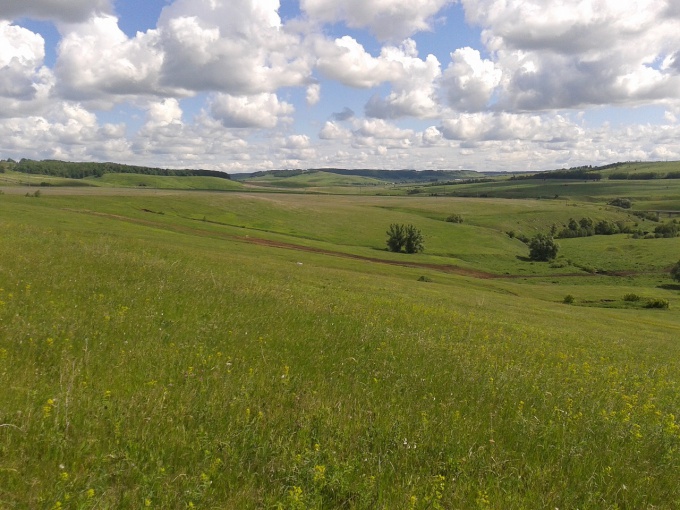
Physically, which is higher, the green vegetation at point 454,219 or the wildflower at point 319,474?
the wildflower at point 319,474

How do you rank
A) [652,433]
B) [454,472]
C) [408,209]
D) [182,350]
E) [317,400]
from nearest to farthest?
1. [454,472]
2. [317,400]
3. [652,433]
4. [182,350]
5. [408,209]

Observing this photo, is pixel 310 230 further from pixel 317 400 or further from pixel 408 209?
pixel 317 400

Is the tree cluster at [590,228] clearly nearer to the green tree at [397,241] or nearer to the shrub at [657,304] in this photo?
the green tree at [397,241]

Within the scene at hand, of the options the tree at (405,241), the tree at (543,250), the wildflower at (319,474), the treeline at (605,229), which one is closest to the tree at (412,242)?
the tree at (405,241)

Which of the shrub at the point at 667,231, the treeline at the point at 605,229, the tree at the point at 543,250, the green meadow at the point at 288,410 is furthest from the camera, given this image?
the treeline at the point at 605,229

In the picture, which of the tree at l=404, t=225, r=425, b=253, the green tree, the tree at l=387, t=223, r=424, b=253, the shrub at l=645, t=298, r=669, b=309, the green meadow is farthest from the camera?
the tree at l=404, t=225, r=425, b=253

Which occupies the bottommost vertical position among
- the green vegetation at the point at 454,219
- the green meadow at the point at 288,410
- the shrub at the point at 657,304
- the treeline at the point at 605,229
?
the shrub at the point at 657,304

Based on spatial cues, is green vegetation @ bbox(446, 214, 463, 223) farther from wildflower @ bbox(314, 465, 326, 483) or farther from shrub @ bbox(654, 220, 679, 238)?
wildflower @ bbox(314, 465, 326, 483)

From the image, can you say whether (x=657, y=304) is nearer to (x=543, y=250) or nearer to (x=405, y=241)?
(x=405, y=241)

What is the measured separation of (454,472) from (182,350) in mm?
5370

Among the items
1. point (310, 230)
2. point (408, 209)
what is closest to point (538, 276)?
point (310, 230)

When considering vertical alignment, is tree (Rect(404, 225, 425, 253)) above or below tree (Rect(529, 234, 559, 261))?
above

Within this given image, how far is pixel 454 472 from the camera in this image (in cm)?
591

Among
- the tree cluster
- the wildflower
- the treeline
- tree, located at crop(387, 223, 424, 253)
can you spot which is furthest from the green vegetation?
the wildflower
